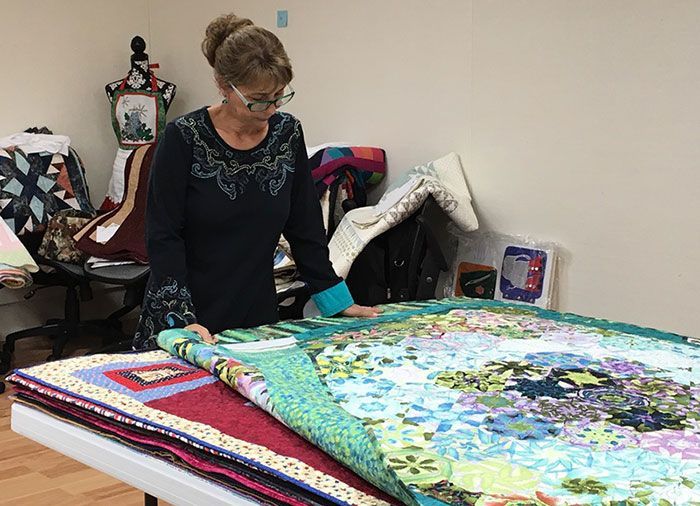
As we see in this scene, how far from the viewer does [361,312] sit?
2.07 metres

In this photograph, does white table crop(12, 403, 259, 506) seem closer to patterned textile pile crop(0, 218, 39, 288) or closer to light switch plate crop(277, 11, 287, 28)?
patterned textile pile crop(0, 218, 39, 288)

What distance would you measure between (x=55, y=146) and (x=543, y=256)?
9.10ft

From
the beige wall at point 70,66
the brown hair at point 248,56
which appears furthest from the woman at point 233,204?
the beige wall at point 70,66

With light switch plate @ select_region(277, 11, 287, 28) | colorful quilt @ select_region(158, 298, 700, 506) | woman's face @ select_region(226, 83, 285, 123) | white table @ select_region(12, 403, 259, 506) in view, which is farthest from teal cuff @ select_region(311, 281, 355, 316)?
light switch plate @ select_region(277, 11, 287, 28)

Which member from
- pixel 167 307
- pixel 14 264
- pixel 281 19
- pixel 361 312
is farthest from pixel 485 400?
pixel 281 19

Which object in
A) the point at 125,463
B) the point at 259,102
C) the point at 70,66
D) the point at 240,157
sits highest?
the point at 70,66

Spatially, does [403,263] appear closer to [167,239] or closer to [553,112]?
[553,112]

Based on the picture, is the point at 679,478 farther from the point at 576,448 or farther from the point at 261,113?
the point at 261,113

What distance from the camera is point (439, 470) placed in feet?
3.73

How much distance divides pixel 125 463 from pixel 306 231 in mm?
1021

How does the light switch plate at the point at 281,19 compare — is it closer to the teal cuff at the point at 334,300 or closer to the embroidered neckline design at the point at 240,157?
the embroidered neckline design at the point at 240,157

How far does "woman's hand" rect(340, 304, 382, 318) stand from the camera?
2.06 m

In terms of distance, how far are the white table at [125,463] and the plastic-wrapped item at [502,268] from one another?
233 cm

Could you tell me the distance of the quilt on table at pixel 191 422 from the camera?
116 cm
